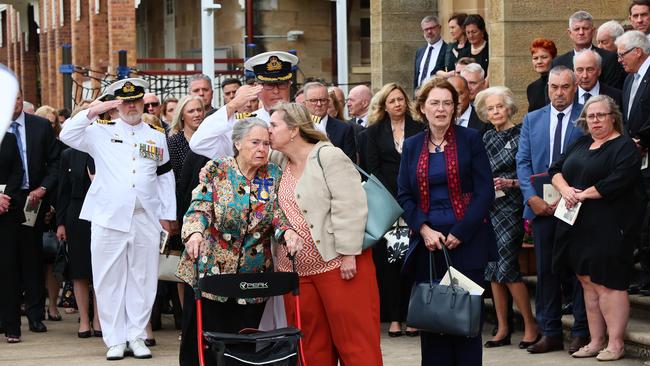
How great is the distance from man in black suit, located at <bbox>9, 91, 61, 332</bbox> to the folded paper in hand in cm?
534

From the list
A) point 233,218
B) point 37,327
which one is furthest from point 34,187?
point 233,218

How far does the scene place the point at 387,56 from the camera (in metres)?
18.8

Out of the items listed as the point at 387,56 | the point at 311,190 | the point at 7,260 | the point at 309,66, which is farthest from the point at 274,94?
the point at 309,66

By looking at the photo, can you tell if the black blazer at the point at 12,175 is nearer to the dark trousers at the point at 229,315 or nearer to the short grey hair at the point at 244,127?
the dark trousers at the point at 229,315

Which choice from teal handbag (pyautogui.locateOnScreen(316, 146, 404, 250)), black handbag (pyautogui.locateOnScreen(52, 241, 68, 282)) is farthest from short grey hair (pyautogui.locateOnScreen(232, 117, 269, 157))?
black handbag (pyautogui.locateOnScreen(52, 241, 68, 282))

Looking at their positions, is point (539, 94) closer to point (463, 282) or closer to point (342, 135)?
point (342, 135)

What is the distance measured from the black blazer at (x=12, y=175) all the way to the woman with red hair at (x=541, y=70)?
4.67 m

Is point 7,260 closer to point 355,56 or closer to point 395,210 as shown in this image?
point 395,210

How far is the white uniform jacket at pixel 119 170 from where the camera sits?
1069 centimetres

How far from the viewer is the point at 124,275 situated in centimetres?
1088

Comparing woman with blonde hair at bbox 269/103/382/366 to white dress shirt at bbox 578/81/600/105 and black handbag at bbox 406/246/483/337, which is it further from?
white dress shirt at bbox 578/81/600/105

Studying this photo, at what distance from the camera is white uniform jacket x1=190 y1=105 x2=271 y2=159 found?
941cm

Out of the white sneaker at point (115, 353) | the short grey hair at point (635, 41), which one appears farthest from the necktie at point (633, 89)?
the white sneaker at point (115, 353)

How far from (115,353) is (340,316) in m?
3.16
